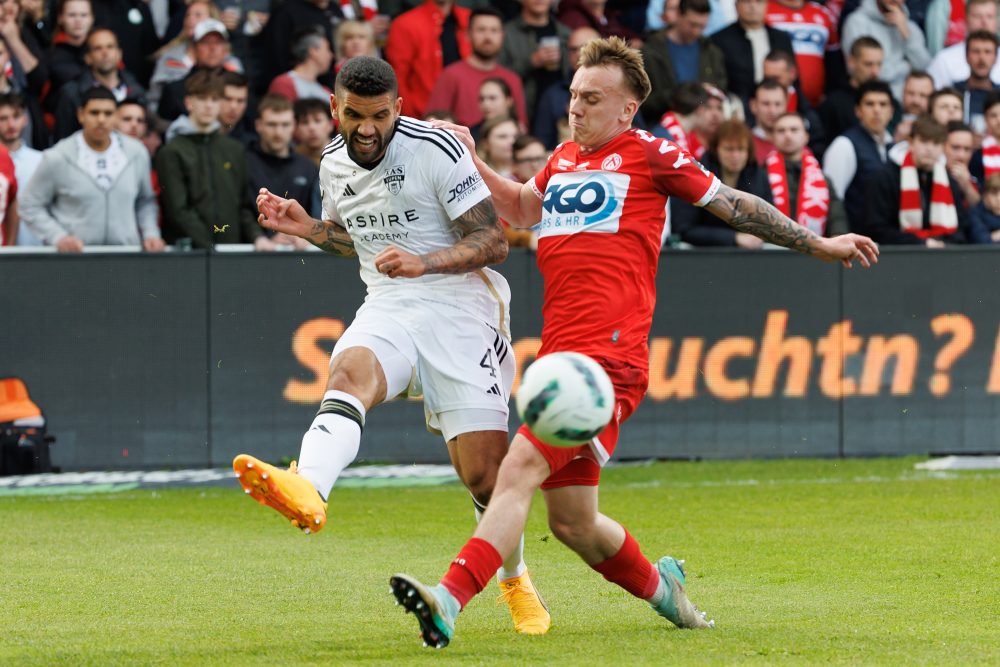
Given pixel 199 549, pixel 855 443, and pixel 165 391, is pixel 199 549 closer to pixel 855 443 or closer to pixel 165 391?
pixel 165 391

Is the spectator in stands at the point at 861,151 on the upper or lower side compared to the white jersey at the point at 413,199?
lower

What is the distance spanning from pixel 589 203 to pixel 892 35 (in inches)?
465

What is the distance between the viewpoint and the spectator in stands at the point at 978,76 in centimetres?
1664

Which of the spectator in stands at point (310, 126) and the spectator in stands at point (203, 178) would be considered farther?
Result: the spectator in stands at point (310, 126)

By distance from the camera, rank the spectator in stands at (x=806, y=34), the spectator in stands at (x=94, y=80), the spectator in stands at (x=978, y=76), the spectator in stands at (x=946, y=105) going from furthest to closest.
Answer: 1. the spectator in stands at (x=806, y=34)
2. the spectator in stands at (x=978, y=76)
3. the spectator in stands at (x=946, y=105)
4. the spectator in stands at (x=94, y=80)

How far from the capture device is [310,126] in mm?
14102

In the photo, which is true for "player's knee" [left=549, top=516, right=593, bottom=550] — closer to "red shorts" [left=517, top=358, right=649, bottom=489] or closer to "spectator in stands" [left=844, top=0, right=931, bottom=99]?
"red shorts" [left=517, top=358, right=649, bottom=489]

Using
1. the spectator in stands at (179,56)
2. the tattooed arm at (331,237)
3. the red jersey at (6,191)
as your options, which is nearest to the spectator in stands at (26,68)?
the red jersey at (6,191)

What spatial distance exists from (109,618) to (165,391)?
239 inches

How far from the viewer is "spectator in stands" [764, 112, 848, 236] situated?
1412cm

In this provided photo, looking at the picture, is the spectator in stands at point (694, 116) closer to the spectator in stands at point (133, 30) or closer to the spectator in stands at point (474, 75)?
the spectator in stands at point (474, 75)

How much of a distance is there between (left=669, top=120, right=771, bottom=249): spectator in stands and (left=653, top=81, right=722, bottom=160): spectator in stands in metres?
0.52

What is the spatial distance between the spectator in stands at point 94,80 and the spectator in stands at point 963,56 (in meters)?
8.18

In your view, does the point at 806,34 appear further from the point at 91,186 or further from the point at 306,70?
the point at 91,186
